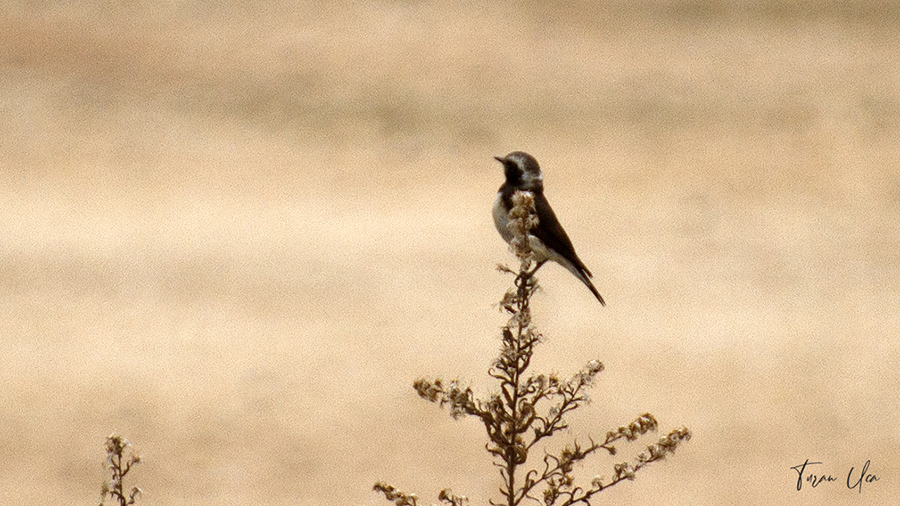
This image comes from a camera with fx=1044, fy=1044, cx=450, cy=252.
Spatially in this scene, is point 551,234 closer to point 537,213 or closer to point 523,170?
point 537,213

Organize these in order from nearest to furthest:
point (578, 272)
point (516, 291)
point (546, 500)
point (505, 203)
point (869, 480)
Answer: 1. point (546, 500)
2. point (516, 291)
3. point (505, 203)
4. point (578, 272)
5. point (869, 480)

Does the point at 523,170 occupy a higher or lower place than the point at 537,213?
higher

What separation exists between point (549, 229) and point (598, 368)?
10.0 feet

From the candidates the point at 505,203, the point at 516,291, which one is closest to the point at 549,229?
the point at 505,203

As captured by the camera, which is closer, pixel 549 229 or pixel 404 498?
pixel 404 498

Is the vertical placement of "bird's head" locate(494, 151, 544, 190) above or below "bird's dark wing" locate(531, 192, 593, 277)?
above

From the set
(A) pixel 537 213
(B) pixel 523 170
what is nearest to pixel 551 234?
(A) pixel 537 213

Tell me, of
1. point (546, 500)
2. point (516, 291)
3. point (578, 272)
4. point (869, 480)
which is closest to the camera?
point (546, 500)

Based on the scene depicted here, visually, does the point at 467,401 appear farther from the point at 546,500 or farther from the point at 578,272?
the point at 578,272

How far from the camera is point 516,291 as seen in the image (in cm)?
272

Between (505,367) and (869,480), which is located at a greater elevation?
(869,480)

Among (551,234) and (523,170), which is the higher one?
(523,170)

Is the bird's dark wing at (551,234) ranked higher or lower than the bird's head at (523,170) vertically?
lower

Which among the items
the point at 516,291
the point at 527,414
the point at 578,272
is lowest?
the point at 527,414
